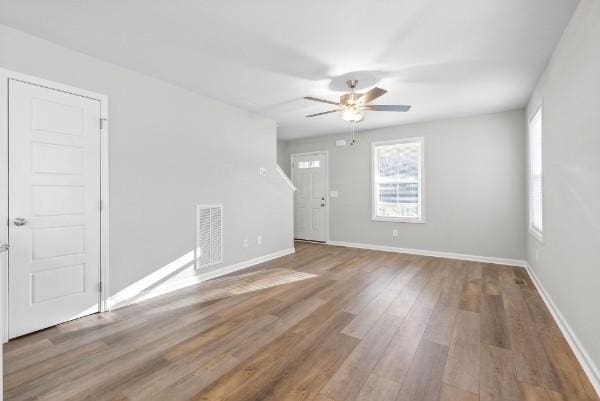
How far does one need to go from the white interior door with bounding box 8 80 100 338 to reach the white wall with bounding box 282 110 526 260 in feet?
15.4

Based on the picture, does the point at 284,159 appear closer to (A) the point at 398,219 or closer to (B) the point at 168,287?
(A) the point at 398,219

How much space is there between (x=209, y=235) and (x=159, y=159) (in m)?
1.22

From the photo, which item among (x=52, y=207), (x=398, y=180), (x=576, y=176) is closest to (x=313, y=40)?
(x=576, y=176)

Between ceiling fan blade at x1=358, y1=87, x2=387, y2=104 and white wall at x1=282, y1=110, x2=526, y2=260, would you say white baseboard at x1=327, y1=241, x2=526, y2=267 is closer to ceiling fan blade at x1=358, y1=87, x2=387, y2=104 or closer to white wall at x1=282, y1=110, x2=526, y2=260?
white wall at x1=282, y1=110, x2=526, y2=260

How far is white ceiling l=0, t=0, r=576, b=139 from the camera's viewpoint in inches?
84.6

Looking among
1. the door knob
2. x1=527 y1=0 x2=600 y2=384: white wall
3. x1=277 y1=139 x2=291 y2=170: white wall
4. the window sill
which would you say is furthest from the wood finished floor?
x1=277 y1=139 x2=291 y2=170: white wall

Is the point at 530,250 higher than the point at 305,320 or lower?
higher

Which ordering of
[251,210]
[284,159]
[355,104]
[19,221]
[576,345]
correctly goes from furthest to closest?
[284,159]
[251,210]
[355,104]
[19,221]
[576,345]

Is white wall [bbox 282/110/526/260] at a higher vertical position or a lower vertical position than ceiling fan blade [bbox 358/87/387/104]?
lower

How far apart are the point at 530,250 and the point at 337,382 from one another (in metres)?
3.92

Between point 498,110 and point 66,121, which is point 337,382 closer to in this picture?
point 66,121

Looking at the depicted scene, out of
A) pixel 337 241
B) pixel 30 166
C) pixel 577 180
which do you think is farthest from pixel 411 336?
pixel 337 241

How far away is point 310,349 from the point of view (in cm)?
219

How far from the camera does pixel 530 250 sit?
420 centimetres
